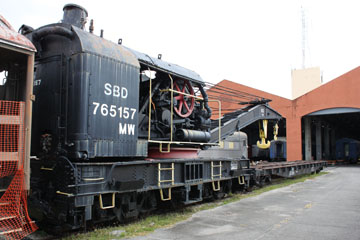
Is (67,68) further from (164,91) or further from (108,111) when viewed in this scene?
(164,91)

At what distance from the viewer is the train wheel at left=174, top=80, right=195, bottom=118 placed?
880 centimetres

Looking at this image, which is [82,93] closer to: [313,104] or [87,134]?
[87,134]

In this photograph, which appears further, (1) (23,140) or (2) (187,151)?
(2) (187,151)

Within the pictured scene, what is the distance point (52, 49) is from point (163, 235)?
173 inches

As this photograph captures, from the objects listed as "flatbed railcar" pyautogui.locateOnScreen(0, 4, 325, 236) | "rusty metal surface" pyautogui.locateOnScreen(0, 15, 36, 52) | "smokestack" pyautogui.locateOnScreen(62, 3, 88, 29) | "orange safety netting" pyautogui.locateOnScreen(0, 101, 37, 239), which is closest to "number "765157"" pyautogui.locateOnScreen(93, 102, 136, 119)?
"flatbed railcar" pyautogui.locateOnScreen(0, 4, 325, 236)

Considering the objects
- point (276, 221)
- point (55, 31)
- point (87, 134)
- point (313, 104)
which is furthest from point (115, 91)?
point (313, 104)

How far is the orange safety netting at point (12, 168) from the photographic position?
445 cm

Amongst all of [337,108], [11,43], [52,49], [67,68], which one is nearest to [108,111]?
[67,68]

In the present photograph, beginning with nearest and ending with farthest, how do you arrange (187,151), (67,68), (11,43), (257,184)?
(11,43), (67,68), (187,151), (257,184)

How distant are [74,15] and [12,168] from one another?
3.82m

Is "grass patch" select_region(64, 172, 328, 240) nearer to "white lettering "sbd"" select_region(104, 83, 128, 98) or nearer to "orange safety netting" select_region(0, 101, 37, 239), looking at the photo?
"orange safety netting" select_region(0, 101, 37, 239)

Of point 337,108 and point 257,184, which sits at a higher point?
point 337,108

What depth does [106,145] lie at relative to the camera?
6195 mm

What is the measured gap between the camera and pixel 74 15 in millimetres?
6832
